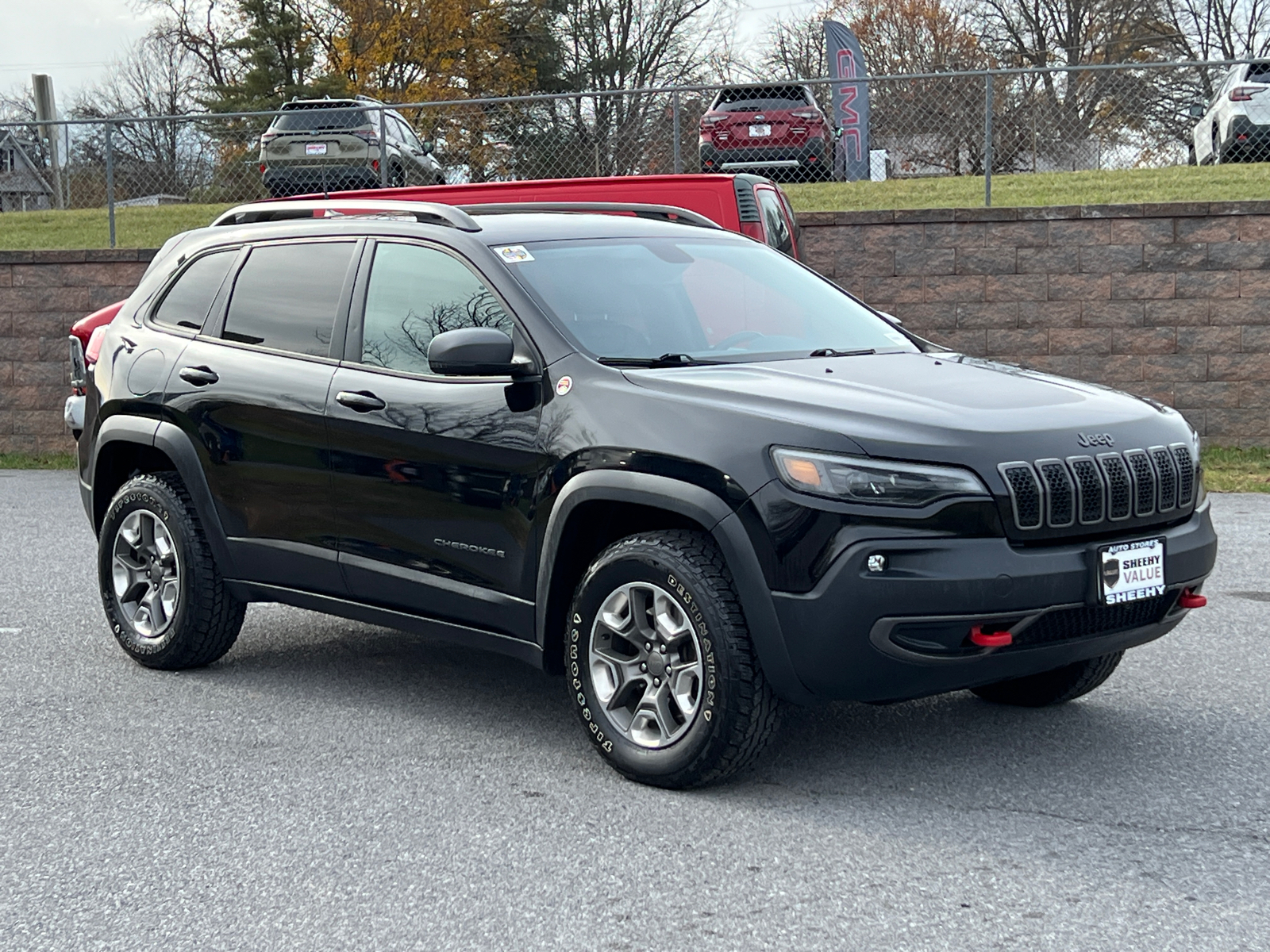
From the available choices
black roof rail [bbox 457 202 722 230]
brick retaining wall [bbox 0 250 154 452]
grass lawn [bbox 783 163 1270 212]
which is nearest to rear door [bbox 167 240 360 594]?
black roof rail [bbox 457 202 722 230]

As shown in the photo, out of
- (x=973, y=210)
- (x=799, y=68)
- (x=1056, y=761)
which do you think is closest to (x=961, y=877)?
(x=1056, y=761)

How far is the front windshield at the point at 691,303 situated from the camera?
5.18 meters

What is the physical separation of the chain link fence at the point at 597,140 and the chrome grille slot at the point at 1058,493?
481 inches

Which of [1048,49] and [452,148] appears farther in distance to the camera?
[1048,49]

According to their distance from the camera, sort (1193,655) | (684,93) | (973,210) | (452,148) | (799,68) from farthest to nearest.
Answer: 1. (799,68)
2. (452,148)
3. (684,93)
4. (973,210)
5. (1193,655)

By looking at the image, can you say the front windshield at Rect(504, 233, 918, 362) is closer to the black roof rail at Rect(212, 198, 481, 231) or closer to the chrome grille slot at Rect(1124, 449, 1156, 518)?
the black roof rail at Rect(212, 198, 481, 231)

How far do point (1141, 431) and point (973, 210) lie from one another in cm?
980

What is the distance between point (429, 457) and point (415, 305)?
63 cm

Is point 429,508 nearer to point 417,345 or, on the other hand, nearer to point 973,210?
point 417,345

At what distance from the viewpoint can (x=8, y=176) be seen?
21516 millimetres

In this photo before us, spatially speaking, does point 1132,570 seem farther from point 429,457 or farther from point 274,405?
point 274,405

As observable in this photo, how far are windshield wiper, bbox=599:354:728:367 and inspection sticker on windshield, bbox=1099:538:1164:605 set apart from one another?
4.62 feet

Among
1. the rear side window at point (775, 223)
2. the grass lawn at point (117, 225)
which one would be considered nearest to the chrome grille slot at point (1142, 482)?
the rear side window at point (775, 223)

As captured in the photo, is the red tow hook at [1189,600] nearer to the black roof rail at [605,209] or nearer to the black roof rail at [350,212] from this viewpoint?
the black roof rail at [605,209]
